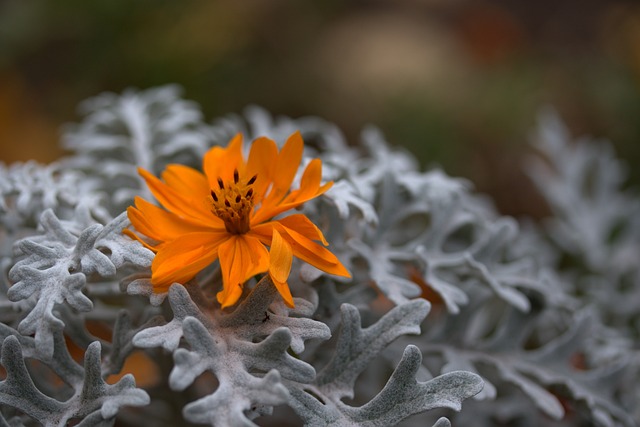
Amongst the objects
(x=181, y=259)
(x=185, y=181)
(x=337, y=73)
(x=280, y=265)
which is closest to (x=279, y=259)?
(x=280, y=265)

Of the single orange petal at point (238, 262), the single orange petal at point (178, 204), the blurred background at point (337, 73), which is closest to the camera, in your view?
the single orange petal at point (238, 262)

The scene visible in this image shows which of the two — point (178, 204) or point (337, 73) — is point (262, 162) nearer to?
point (178, 204)

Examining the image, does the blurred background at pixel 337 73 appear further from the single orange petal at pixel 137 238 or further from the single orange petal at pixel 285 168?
the single orange petal at pixel 137 238

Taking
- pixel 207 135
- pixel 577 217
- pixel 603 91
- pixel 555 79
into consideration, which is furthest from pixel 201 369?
pixel 555 79

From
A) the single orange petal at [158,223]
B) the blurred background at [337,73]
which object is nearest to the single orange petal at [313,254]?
the single orange petal at [158,223]

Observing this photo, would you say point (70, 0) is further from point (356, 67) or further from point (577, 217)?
point (577, 217)
